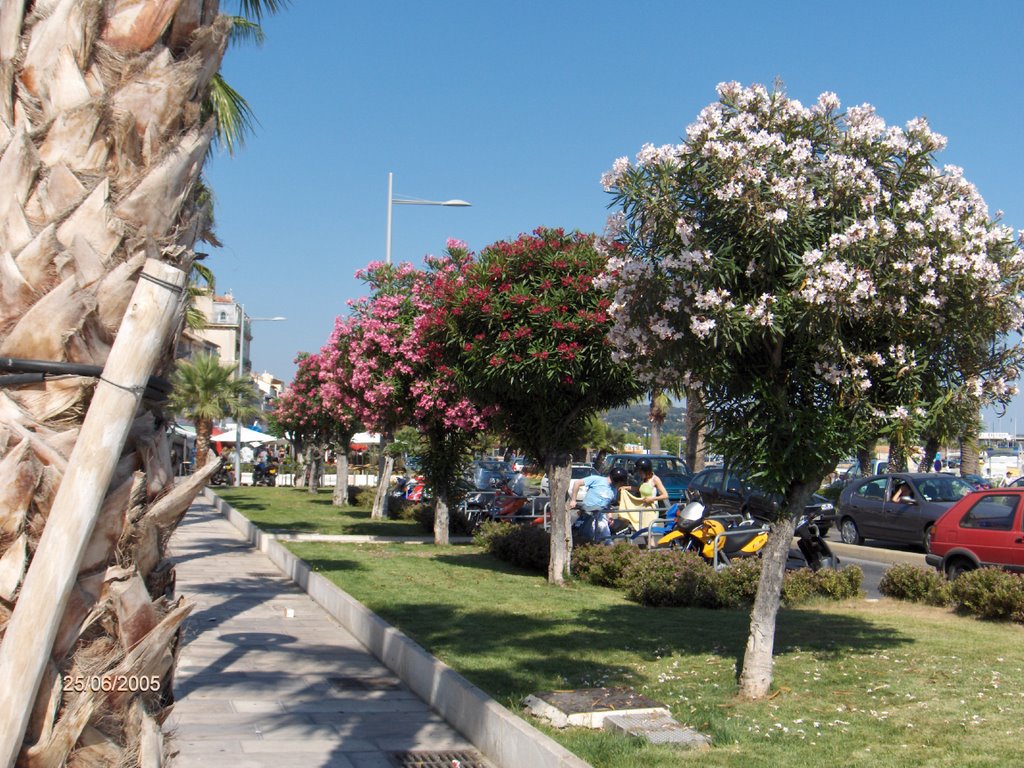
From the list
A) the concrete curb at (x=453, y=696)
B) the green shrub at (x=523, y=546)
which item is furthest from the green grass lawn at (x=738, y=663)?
the green shrub at (x=523, y=546)

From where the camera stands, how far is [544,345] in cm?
1236

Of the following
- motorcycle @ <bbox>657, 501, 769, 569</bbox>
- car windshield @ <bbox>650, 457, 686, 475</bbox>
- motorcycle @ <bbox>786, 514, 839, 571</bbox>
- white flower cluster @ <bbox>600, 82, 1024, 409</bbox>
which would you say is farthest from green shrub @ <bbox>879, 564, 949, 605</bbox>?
car windshield @ <bbox>650, 457, 686, 475</bbox>

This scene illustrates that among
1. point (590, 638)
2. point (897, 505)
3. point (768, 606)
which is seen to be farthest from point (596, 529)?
point (768, 606)

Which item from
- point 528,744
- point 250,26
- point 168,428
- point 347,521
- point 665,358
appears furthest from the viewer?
point 347,521

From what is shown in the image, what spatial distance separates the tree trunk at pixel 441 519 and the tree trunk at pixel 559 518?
18.2ft

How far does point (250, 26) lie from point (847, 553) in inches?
582

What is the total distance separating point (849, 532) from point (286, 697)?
16.8m

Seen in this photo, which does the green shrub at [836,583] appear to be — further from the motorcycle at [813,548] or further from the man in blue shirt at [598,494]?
the man in blue shirt at [598,494]

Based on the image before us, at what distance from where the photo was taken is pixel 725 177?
6672mm

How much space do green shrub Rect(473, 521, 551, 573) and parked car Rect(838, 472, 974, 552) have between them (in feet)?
27.3

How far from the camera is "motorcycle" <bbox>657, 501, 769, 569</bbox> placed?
1340 cm

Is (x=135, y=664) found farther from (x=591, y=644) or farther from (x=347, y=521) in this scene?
(x=347, y=521)

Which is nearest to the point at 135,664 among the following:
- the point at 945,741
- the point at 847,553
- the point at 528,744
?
the point at 528,744
